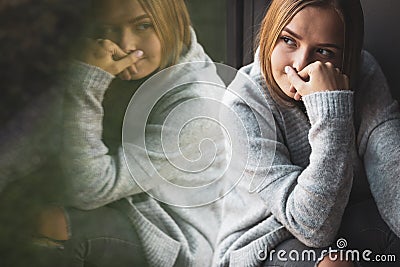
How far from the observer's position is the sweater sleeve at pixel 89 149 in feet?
5.77

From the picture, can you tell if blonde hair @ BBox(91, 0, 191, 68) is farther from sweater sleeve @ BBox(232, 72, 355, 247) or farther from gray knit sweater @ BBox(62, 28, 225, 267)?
sweater sleeve @ BBox(232, 72, 355, 247)

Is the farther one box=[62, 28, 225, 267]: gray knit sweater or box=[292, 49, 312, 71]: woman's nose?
box=[62, 28, 225, 267]: gray knit sweater

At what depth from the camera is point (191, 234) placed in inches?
68.9

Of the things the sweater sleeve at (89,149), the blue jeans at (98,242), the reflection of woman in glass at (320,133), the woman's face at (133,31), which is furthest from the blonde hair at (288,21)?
the blue jeans at (98,242)

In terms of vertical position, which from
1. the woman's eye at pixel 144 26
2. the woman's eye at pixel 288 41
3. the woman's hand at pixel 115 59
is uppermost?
the woman's eye at pixel 288 41

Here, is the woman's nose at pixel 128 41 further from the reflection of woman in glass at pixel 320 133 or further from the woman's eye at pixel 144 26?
the reflection of woman in glass at pixel 320 133

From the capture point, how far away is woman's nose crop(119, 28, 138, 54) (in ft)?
5.67

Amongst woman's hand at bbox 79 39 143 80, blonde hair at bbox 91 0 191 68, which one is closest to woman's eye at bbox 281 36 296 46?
blonde hair at bbox 91 0 191 68

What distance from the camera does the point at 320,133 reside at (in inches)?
63.1

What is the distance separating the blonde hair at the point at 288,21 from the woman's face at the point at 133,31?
0.26m

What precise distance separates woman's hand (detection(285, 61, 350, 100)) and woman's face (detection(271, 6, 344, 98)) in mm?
10

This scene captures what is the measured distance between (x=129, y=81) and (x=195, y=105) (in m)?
0.17

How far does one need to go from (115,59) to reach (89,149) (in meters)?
0.23

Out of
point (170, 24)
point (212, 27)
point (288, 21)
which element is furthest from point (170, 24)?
point (288, 21)
